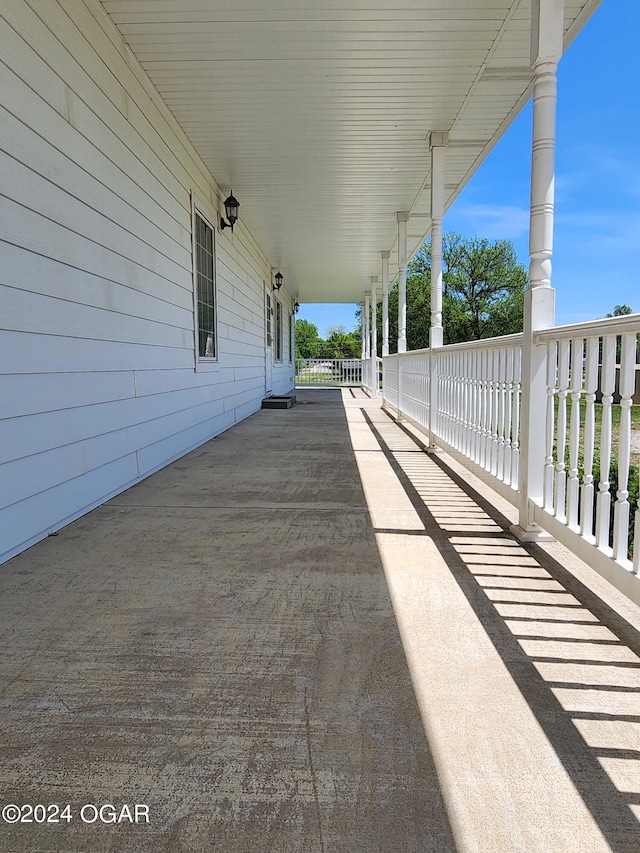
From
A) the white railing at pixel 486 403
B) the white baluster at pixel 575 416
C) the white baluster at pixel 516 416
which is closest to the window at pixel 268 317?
the white railing at pixel 486 403

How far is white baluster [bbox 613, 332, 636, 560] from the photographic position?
1724 millimetres

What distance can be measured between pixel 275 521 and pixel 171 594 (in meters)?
0.95

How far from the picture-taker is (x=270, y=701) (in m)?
1.37

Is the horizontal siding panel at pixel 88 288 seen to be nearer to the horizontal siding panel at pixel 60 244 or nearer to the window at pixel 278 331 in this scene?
the horizontal siding panel at pixel 60 244

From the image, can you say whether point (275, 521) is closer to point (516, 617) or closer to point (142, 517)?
point (142, 517)

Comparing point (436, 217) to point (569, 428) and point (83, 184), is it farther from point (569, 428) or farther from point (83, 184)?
point (83, 184)

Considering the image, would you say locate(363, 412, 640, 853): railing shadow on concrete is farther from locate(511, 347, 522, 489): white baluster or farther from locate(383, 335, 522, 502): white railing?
locate(383, 335, 522, 502): white railing

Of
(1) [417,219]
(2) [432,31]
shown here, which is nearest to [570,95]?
(1) [417,219]

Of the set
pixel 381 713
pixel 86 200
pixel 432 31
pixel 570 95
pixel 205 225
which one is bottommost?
pixel 381 713

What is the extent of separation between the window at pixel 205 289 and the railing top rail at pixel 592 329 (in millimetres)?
3781

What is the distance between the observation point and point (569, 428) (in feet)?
9.25

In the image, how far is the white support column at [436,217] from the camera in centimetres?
520

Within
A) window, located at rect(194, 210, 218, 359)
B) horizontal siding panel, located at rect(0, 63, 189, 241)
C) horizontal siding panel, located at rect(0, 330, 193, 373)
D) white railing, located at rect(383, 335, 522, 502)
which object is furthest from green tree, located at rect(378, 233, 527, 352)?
horizontal siding panel, located at rect(0, 330, 193, 373)

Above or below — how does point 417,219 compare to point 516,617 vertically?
above
